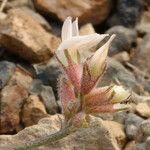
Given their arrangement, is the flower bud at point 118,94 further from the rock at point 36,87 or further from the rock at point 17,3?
the rock at point 17,3

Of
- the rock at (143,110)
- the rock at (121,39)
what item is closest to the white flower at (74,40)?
the rock at (143,110)

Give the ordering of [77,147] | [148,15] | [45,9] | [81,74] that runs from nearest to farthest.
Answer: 1. [81,74]
2. [77,147]
3. [45,9]
4. [148,15]

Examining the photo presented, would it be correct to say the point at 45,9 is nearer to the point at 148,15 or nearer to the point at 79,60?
the point at 148,15

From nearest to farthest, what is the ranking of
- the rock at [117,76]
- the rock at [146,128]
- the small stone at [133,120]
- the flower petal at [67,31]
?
the flower petal at [67,31], the rock at [146,128], the small stone at [133,120], the rock at [117,76]

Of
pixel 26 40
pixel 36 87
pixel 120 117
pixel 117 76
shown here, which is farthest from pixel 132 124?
pixel 26 40

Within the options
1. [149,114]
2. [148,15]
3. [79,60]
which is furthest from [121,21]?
[79,60]

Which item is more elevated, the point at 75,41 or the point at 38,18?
the point at 75,41

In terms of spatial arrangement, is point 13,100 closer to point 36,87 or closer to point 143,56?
point 36,87
